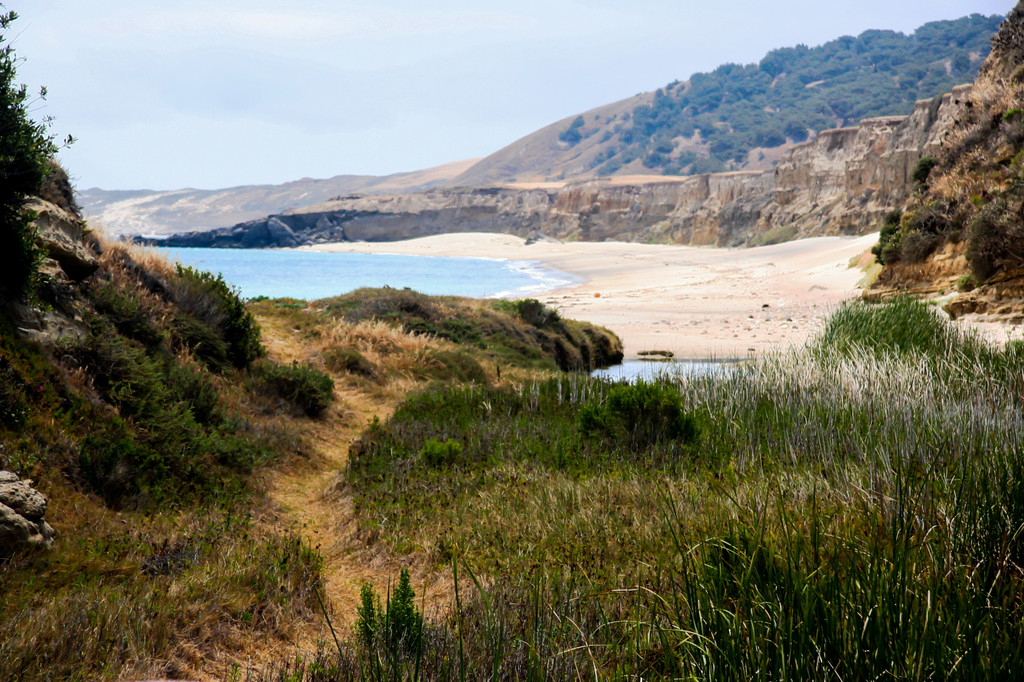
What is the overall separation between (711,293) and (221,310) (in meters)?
29.6

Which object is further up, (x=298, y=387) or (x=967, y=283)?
(x=967, y=283)

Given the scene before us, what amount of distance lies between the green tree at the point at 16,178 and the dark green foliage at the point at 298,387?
12.2 feet

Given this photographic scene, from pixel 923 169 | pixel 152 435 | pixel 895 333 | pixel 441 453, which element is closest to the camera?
pixel 152 435

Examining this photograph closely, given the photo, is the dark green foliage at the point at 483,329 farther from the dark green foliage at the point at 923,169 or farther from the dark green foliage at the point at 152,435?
the dark green foliage at the point at 923,169

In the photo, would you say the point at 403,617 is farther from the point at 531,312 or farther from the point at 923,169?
the point at 923,169

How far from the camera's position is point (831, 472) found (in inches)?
186

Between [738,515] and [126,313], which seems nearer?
[738,515]

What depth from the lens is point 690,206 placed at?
9812cm

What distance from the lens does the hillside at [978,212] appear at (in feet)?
48.9

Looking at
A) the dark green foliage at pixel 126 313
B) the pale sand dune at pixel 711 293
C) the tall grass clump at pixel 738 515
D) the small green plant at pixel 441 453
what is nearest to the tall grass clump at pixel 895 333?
the tall grass clump at pixel 738 515

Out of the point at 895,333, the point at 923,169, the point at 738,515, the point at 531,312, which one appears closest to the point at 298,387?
the point at 738,515

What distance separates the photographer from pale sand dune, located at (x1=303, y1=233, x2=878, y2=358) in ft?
70.3

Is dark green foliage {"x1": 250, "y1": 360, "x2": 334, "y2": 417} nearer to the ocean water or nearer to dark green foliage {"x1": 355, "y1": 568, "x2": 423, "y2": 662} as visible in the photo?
dark green foliage {"x1": 355, "y1": 568, "x2": 423, "y2": 662}

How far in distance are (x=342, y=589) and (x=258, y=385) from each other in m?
5.10
